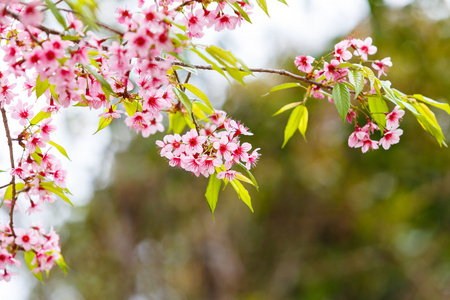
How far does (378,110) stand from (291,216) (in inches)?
237

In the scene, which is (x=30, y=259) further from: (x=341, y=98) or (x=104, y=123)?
(x=341, y=98)

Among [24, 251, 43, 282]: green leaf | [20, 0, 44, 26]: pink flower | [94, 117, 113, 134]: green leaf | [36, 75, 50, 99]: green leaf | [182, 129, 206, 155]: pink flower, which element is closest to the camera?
[20, 0, 44, 26]: pink flower

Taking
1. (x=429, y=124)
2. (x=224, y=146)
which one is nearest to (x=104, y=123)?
(x=224, y=146)

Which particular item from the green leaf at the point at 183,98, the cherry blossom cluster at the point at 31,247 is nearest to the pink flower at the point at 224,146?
the green leaf at the point at 183,98

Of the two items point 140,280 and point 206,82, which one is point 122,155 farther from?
point 140,280

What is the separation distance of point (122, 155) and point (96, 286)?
3133 millimetres

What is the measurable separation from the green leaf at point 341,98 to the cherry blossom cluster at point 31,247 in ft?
2.90

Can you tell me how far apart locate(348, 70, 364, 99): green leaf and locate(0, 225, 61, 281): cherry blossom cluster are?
0.93 metres

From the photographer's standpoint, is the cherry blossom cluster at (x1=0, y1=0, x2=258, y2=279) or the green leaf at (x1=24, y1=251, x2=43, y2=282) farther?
the green leaf at (x1=24, y1=251, x2=43, y2=282)

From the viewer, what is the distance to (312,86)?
3.96ft

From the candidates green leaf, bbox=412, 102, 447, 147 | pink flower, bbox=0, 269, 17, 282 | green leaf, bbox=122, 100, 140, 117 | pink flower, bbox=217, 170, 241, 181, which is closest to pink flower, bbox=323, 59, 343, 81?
green leaf, bbox=412, 102, 447, 147

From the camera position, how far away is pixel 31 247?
1290 mm

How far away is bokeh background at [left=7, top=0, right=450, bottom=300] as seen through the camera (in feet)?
16.0

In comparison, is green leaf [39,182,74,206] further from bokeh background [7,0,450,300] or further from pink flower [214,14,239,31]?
bokeh background [7,0,450,300]
